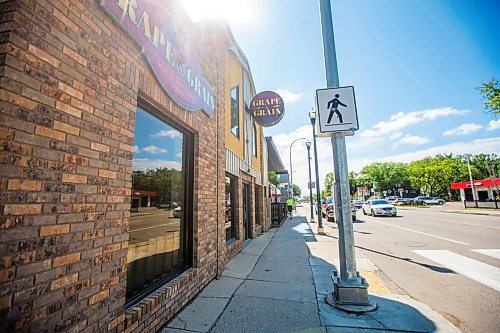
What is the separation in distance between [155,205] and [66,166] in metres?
1.75

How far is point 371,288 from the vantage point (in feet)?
15.2

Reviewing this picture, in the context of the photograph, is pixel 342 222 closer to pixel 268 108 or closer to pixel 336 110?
pixel 336 110

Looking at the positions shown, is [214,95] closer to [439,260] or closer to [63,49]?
[63,49]

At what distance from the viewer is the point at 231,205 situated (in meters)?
8.13

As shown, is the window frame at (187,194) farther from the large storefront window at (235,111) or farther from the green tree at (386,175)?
the green tree at (386,175)

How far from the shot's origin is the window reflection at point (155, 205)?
10.5ft

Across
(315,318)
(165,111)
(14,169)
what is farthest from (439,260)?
(14,169)

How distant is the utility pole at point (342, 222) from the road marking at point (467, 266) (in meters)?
2.85

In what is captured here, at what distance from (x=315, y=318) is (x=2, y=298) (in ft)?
10.9

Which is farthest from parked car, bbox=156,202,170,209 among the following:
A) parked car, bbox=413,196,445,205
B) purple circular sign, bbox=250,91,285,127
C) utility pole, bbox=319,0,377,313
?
parked car, bbox=413,196,445,205

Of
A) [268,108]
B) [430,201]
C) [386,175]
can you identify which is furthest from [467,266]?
[386,175]

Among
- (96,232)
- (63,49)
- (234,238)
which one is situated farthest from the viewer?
(234,238)

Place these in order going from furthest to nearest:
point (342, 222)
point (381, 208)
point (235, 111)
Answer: point (381, 208) < point (235, 111) < point (342, 222)

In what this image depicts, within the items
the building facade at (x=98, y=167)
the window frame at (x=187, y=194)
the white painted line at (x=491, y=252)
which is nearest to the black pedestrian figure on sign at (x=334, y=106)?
the building facade at (x=98, y=167)
